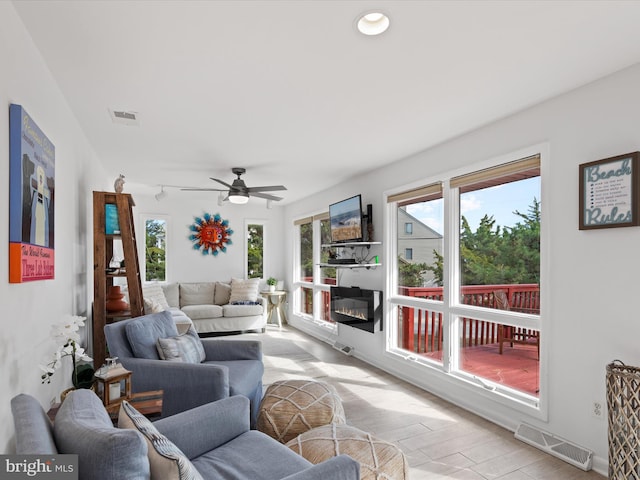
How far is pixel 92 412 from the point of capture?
50.4 inches

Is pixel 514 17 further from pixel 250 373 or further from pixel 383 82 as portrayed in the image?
pixel 250 373

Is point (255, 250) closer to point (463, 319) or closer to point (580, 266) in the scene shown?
point (463, 319)

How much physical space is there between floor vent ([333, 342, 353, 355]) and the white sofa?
176 cm

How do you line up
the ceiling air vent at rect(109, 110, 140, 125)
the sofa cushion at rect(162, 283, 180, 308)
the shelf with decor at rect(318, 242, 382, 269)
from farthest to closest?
1. the sofa cushion at rect(162, 283, 180, 308)
2. the shelf with decor at rect(318, 242, 382, 269)
3. the ceiling air vent at rect(109, 110, 140, 125)

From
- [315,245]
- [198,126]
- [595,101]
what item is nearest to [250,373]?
[198,126]

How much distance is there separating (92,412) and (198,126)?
8.11ft

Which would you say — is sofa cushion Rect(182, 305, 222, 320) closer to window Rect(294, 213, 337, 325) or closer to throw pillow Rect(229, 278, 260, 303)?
throw pillow Rect(229, 278, 260, 303)

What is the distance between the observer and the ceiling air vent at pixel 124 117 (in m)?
2.90

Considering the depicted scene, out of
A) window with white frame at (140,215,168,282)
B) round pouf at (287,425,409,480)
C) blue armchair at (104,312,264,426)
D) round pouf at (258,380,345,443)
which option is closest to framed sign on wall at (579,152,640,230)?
round pouf at (287,425,409,480)

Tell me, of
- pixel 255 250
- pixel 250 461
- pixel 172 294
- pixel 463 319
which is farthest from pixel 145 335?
pixel 255 250

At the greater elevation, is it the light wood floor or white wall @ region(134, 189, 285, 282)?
white wall @ region(134, 189, 285, 282)

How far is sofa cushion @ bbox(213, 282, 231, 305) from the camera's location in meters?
7.01

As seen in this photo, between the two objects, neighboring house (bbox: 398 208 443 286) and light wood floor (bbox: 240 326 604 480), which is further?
neighboring house (bbox: 398 208 443 286)

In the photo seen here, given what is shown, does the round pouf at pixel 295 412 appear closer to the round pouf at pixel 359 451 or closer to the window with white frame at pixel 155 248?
the round pouf at pixel 359 451
